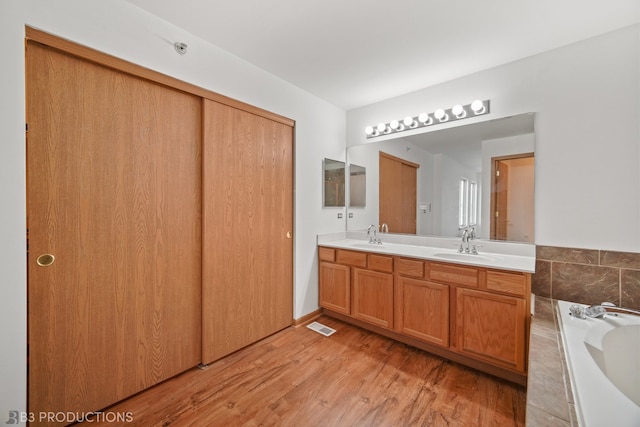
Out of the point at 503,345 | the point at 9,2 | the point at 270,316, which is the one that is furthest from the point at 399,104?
the point at 9,2

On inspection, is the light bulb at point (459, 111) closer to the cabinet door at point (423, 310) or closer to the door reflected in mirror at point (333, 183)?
the door reflected in mirror at point (333, 183)

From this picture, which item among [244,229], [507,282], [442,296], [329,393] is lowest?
[329,393]

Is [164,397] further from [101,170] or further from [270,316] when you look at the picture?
[101,170]

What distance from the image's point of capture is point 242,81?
218 cm

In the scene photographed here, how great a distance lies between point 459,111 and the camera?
2.37 m

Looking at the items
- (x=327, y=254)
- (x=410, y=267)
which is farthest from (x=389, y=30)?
(x=327, y=254)

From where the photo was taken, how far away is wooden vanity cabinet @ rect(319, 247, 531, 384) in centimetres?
177

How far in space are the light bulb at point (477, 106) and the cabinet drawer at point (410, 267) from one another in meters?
1.40

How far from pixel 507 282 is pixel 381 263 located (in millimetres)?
937

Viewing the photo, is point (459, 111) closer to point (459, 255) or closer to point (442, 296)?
point (459, 255)

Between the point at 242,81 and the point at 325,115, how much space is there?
1.06 metres

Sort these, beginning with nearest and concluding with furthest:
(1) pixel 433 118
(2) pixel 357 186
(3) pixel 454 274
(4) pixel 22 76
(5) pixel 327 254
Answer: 1. (4) pixel 22 76
2. (3) pixel 454 274
3. (1) pixel 433 118
4. (5) pixel 327 254
5. (2) pixel 357 186

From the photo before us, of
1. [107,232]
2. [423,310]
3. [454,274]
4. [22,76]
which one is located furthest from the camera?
[423,310]

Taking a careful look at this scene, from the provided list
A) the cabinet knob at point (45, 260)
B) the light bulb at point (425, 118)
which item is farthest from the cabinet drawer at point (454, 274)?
the cabinet knob at point (45, 260)
